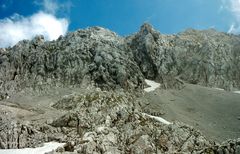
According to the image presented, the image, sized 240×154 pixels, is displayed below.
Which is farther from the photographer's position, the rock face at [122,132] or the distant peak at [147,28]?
the distant peak at [147,28]

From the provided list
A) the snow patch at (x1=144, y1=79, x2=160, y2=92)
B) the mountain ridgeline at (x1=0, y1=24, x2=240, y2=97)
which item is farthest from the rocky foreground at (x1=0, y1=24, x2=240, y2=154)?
the snow patch at (x1=144, y1=79, x2=160, y2=92)

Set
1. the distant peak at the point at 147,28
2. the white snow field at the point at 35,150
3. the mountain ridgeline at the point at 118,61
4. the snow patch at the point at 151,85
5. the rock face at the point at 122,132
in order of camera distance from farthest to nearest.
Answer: the distant peak at the point at 147,28
the snow patch at the point at 151,85
the mountain ridgeline at the point at 118,61
the rock face at the point at 122,132
the white snow field at the point at 35,150

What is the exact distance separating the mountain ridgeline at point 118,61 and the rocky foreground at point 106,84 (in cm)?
32

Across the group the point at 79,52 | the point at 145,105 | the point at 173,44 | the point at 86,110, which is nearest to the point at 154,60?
the point at 173,44

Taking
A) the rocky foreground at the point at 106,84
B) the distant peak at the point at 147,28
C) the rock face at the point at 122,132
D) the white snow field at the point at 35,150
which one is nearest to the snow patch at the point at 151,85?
the rocky foreground at the point at 106,84

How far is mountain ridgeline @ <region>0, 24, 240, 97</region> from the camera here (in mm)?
128875

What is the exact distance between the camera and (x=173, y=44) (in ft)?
527

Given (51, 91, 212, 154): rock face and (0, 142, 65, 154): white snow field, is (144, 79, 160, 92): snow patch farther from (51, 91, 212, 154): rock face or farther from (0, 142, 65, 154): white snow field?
(0, 142, 65, 154): white snow field

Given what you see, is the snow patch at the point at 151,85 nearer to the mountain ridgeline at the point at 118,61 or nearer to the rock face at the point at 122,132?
the mountain ridgeline at the point at 118,61

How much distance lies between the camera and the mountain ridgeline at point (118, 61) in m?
129

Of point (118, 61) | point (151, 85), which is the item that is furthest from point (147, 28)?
point (118, 61)

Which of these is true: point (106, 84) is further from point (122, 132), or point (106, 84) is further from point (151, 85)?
point (122, 132)

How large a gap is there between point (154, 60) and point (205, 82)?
1993cm

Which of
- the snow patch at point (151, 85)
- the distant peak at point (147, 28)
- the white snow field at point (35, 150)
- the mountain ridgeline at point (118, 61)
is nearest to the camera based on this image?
the white snow field at point (35, 150)
